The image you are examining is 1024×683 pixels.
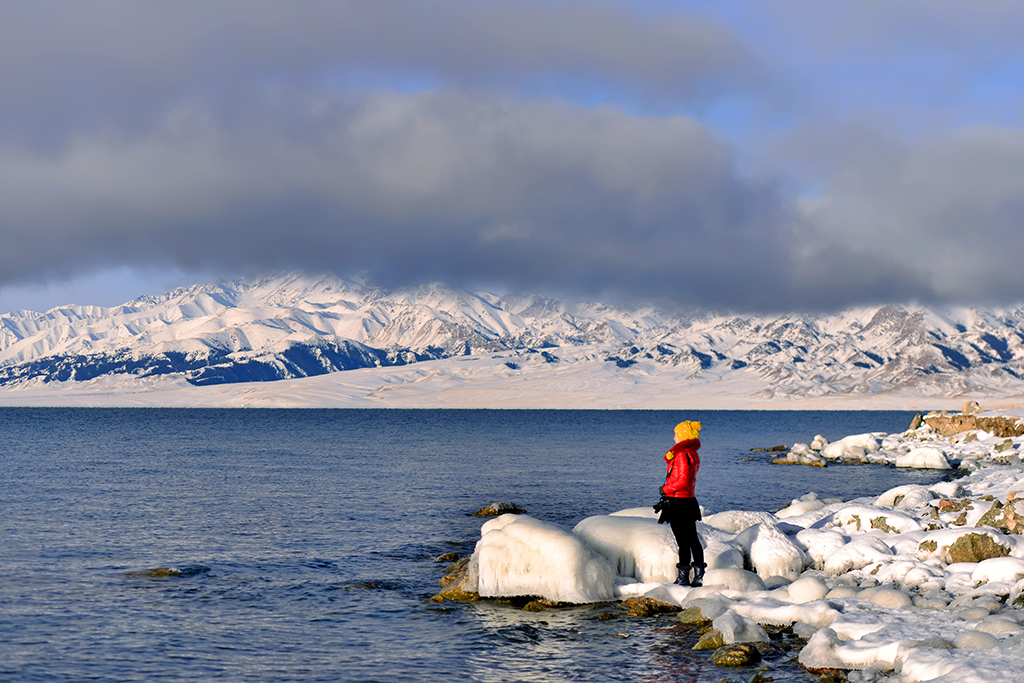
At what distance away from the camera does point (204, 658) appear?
18.5 meters

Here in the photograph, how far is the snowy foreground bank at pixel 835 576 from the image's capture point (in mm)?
16781

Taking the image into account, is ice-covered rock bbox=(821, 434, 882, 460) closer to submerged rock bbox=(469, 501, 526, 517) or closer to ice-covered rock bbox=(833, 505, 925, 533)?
submerged rock bbox=(469, 501, 526, 517)

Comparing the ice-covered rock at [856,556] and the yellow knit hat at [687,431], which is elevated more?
the yellow knit hat at [687,431]

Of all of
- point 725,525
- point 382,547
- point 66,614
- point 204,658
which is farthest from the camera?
point 382,547

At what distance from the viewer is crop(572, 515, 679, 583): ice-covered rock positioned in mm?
23328

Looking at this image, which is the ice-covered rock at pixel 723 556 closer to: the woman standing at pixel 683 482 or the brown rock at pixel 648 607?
the brown rock at pixel 648 607

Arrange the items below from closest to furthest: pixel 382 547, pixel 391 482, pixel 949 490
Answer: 1. pixel 382 547
2. pixel 949 490
3. pixel 391 482

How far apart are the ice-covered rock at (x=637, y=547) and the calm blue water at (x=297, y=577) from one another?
2170mm

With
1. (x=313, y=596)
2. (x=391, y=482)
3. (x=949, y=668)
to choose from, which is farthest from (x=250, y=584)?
(x=391, y=482)

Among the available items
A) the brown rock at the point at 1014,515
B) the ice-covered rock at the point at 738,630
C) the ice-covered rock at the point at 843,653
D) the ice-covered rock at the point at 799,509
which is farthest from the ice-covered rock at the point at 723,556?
the ice-covered rock at the point at 799,509

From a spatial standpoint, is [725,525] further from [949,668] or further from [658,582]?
[949,668]

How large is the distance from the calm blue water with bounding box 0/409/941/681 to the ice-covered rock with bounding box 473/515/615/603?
2.23ft

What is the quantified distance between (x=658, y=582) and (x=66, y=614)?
16022 mm

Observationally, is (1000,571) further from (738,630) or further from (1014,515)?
(738,630)
